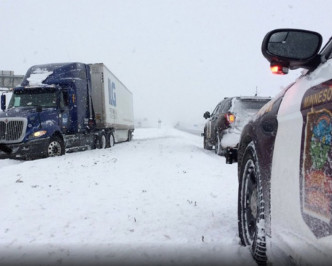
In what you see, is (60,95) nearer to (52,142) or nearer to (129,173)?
(52,142)

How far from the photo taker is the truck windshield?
13.3m

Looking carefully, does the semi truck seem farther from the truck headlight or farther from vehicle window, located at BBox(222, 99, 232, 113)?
vehicle window, located at BBox(222, 99, 232, 113)

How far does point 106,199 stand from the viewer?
18.8 ft

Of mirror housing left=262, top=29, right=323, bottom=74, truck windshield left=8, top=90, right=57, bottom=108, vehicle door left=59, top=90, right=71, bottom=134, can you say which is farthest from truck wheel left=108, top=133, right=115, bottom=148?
mirror housing left=262, top=29, right=323, bottom=74

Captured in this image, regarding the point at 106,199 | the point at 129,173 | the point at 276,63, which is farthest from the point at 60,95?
the point at 276,63

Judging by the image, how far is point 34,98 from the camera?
1342 centimetres

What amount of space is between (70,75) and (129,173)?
787 centimetres

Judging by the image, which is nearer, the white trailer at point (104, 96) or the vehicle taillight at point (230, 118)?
the vehicle taillight at point (230, 118)

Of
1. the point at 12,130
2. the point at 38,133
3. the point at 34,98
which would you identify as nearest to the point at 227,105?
the point at 38,133

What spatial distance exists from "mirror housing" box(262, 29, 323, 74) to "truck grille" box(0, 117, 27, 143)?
10.8 metres

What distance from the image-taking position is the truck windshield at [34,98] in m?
13.3

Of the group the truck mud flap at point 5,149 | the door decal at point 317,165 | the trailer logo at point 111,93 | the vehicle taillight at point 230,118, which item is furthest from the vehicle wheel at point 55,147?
the door decal at point 317,165

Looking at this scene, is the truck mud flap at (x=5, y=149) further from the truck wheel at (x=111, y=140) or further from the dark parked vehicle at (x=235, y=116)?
the truck wheel at (x=111, y=140)

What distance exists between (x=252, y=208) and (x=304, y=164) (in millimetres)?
1218
